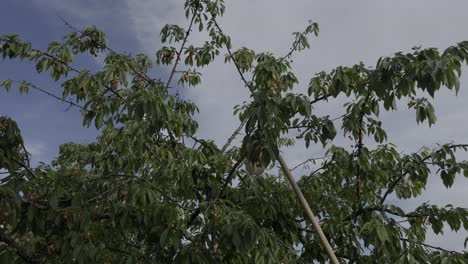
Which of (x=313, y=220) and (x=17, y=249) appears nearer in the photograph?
(x=313, y=220)

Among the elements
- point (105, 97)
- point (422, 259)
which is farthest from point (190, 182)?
point (422, 259)

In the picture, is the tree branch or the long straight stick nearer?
the long straight stick

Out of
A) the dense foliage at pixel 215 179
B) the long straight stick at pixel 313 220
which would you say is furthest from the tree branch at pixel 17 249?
the long straight stick at pixel 313 220

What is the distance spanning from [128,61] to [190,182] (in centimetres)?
108

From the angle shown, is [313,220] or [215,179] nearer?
[313,220]

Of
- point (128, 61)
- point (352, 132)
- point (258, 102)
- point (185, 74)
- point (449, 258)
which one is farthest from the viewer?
point (185, 74)

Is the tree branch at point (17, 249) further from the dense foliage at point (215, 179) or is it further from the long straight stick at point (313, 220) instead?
the long straight stick at point (313, 220)

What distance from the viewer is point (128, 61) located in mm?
3811

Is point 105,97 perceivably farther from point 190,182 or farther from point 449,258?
point 449,258

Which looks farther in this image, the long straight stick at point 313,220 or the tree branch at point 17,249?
the tree branch at point 17,249

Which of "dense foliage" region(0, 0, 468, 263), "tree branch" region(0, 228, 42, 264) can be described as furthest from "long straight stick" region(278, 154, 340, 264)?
"tree branch" region(0, 228, 42, 264)

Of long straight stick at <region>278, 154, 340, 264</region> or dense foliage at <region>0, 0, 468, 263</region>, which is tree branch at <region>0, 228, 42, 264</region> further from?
long straight stick at <region>278, 154, 340, 264</region>

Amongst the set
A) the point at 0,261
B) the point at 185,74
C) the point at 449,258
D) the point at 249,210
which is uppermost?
the point at 185,74

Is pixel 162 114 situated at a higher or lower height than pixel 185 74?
lower
